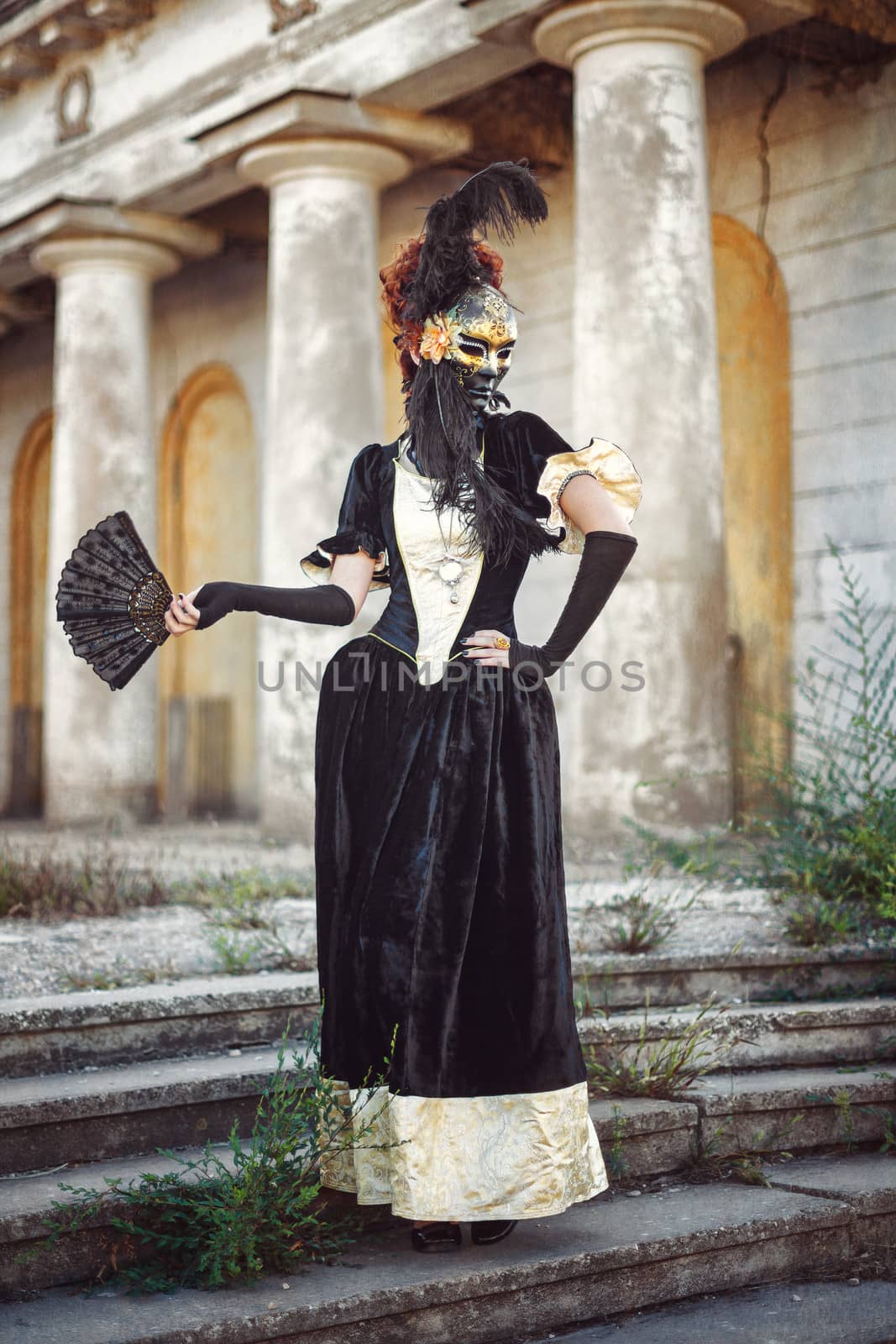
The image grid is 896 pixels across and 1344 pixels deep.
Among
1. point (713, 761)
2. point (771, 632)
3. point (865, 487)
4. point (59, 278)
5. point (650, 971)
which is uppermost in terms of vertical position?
point (59, 278)

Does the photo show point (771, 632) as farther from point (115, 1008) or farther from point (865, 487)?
point (115, 1008)

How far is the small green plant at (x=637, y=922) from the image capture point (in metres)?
5.33

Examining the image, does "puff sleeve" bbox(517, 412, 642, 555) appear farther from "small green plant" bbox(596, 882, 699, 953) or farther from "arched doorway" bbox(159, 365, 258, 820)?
"arched doorway" bbox(159, 365, 258, 820)

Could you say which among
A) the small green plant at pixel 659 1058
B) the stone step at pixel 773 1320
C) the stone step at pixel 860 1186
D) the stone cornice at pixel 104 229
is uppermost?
the stone cornice at pixel 104 229

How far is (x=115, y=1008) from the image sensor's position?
14.5 ft

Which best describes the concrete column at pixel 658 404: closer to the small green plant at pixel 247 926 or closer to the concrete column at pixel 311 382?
the concrete column at pixel 311 382

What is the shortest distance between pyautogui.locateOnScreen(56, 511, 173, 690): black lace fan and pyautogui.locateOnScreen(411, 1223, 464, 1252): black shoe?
1.33 metres

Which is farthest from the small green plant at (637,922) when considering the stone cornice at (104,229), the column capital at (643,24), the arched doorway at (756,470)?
the stone cornice at (104,229)

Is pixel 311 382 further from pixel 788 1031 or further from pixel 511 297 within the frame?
pixel 788 1031

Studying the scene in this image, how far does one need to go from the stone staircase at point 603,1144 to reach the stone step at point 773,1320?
2 cm

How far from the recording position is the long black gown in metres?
3.30

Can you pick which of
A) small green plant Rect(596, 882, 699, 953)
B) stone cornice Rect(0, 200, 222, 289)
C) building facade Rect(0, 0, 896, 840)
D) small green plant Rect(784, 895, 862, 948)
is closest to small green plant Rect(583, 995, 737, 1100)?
small green plant Rect(596, 882, 699, 953)

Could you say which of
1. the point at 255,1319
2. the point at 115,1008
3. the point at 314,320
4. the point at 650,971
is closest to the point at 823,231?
the point at 314,320

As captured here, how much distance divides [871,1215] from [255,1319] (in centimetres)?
162
